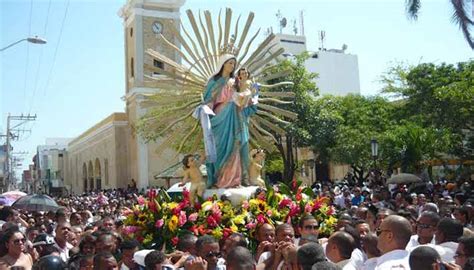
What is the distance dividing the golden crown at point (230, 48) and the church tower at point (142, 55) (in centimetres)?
2843

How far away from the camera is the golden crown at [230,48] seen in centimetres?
977

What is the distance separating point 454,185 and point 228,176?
11.1m

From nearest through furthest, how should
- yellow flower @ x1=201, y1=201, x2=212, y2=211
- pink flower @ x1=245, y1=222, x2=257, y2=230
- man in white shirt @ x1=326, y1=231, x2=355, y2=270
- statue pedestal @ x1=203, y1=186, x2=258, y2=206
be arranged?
man in white shirt @ x1=326, y1=231, x2=355, y2=270, pink flower @ x1=245, y1=222, x2=257, y2=230, yellow flower @ x1=201, y1=201, x2=212, y2=211, statue pedestal @ x1=203, y1=186, x2=258, y2=206

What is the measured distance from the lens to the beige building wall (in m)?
42.9

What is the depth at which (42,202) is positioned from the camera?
11.5 meters

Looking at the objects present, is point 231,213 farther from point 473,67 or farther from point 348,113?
point 348,113

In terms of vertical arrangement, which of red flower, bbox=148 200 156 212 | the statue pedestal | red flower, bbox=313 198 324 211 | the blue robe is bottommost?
red flower, bbox=313 198 324 211

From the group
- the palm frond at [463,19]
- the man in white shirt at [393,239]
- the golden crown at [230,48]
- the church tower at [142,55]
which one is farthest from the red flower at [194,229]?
the church tower at [142,55]

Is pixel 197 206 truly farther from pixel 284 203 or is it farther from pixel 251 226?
pixel 284 203

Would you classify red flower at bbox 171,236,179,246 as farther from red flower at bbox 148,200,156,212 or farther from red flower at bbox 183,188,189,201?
red flower at bbox 183,188,189,201

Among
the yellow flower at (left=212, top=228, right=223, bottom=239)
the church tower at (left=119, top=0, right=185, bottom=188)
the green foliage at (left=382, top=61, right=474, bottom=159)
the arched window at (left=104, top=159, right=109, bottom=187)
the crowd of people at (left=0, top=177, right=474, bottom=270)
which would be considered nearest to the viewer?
the crowd of people at (left=0, top=177, right=474, bottom=270)

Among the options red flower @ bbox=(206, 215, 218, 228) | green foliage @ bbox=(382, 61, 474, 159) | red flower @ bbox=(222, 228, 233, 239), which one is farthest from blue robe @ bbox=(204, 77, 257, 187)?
green foliage @ bbox=(382, 61, 474, 159)

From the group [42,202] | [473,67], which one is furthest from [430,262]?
[473,67]

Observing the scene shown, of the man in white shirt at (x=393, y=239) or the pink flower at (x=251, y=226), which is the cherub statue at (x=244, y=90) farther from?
the man in white shirt at (x=393, y=239)
